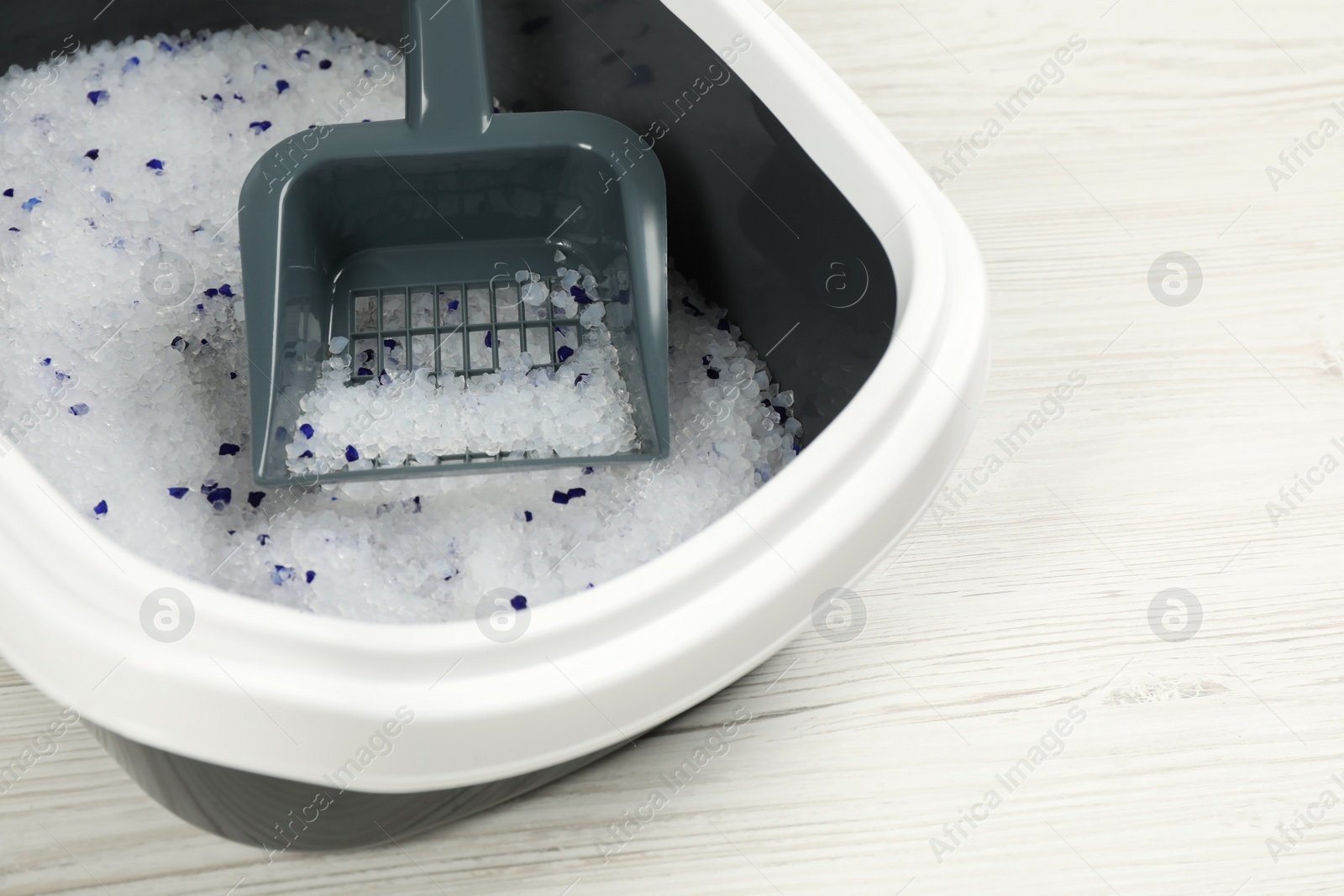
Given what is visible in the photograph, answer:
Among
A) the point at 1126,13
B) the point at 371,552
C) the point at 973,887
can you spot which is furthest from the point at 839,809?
the point at 1126,13

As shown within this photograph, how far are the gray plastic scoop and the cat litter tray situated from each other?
0.12m

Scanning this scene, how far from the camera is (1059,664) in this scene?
0.85 m

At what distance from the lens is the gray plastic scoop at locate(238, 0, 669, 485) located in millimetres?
789
